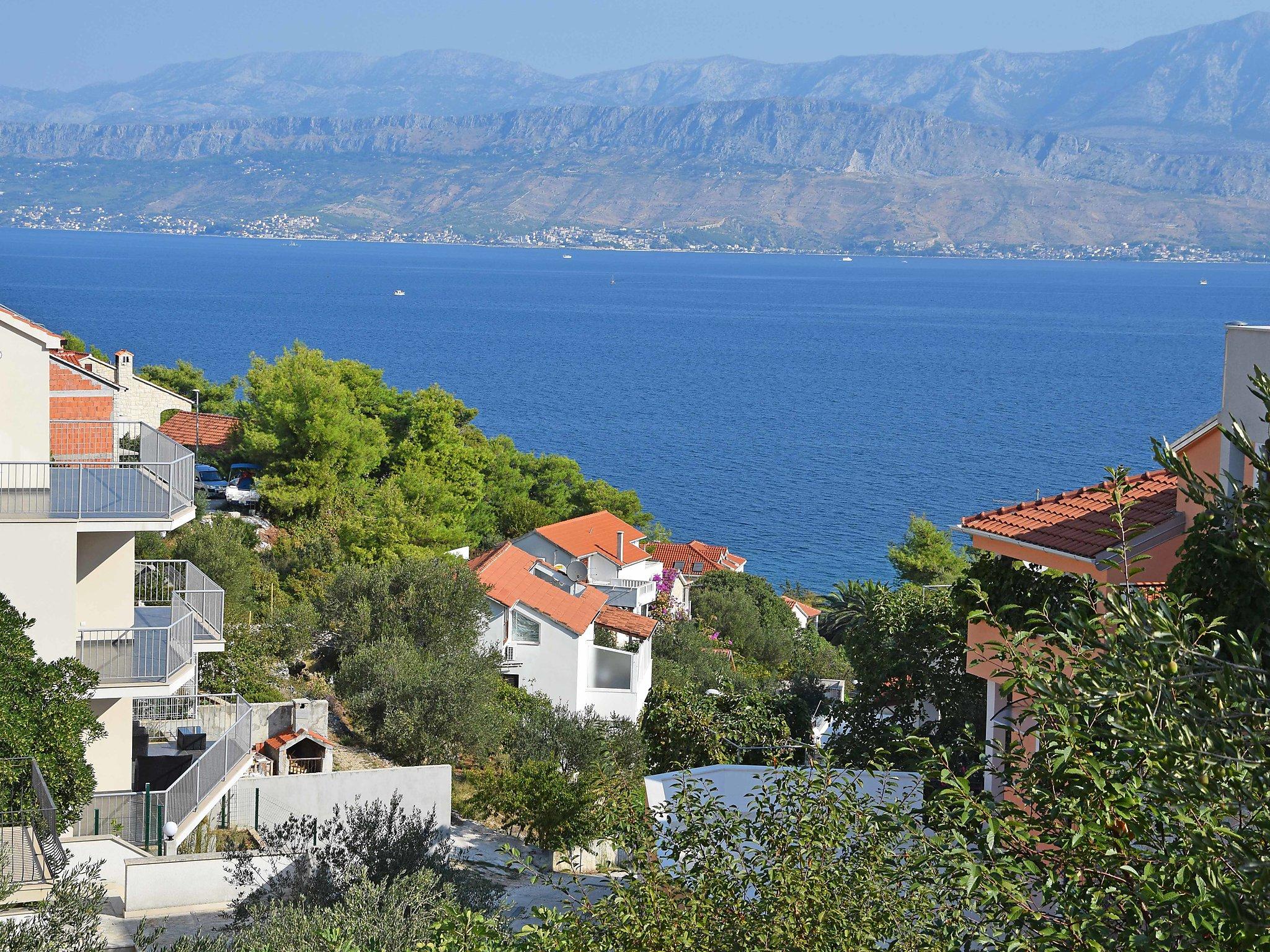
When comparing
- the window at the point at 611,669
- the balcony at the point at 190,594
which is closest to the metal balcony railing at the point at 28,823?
the balcony at the point at 190,594

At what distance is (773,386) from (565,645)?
89.7 m

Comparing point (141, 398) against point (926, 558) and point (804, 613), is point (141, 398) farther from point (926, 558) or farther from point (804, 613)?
point (926, 558)

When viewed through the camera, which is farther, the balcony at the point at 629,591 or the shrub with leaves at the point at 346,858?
the balcony at the point at 629,591

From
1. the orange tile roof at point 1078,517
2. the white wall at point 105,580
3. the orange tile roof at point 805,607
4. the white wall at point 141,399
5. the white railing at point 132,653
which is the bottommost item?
the orange tile roof at point 805,607

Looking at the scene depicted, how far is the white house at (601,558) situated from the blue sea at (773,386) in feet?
51.5

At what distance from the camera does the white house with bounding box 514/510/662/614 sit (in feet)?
129

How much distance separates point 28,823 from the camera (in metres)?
10.9

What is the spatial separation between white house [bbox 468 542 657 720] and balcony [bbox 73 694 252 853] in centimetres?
1060

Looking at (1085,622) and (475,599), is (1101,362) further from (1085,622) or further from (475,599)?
(1085,622)

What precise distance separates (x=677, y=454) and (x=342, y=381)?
3933 centimetres

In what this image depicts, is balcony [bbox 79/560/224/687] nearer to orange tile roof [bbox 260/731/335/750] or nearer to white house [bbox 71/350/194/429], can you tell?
orange tile roof [bbox 260/731/335/750]

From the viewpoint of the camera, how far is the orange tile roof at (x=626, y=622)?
30094 mm

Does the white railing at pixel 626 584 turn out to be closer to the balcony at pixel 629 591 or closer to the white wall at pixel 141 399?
the balcony at pixel 629 591

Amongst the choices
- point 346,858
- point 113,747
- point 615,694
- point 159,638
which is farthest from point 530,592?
point 346,858
